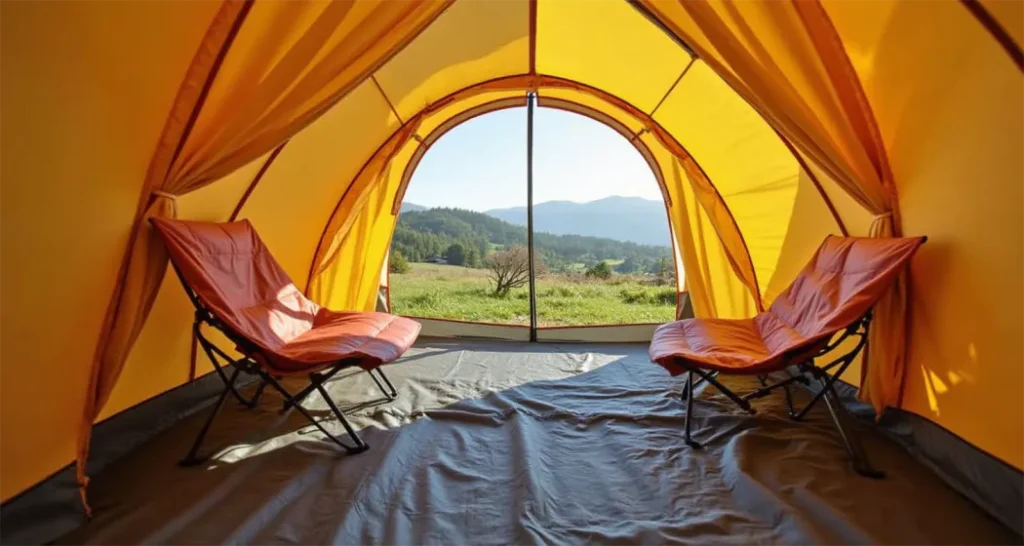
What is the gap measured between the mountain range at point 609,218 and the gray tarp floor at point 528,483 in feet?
15.5

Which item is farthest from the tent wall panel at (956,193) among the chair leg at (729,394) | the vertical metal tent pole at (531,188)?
the vertical metal tent pole at (531,188)

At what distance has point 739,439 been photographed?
2.04m

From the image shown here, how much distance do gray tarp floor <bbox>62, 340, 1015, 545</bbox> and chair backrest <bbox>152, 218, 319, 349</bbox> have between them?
46cm

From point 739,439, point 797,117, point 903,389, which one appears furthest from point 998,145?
point 739,439

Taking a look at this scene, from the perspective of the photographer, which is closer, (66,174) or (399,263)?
(66,174)

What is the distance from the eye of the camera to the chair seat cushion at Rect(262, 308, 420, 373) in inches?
76.6

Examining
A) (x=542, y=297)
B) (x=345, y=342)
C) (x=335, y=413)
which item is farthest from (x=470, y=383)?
(x=542, y=297)

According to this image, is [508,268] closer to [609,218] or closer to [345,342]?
[609,218]

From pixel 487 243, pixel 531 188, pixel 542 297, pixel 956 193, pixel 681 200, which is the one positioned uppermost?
pixel 531 188

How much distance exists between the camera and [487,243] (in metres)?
6.91

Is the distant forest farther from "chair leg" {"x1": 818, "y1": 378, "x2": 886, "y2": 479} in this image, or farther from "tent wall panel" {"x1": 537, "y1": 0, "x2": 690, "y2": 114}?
"chair leg" {"x1": 818, "y1": 378, "x2": 886, "y2": 479}

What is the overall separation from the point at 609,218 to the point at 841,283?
19.8 feet

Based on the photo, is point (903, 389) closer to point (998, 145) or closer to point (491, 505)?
point (998, 145)

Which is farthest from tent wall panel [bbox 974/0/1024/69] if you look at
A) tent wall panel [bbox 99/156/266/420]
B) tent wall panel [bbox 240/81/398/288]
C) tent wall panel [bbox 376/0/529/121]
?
tent wall panel [bbox 99/156/266/420]
